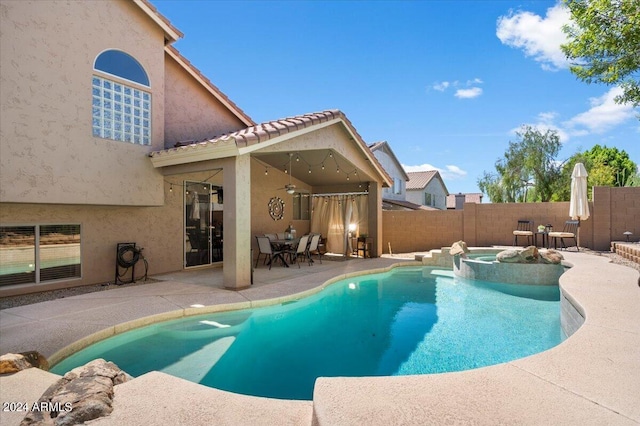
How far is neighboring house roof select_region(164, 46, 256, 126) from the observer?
31.9ft

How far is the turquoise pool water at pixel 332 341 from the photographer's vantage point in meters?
4.30

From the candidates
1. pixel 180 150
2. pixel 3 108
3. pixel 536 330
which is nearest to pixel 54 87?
pixel 3 108

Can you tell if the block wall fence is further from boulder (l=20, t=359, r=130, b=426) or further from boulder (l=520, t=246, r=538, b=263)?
boulder (l=20, t=359, r=130, b=426)

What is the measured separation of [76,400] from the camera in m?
2.60

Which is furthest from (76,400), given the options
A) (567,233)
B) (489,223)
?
(489,223)

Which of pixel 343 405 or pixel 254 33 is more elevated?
pixel 254 33

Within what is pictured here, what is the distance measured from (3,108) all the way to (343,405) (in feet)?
25.7

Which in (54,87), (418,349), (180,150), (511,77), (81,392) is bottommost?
(418,349)

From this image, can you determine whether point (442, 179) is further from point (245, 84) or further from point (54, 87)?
point (54, 87)

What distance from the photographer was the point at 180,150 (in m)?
7.94

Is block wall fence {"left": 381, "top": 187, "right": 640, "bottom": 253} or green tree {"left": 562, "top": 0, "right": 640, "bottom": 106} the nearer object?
green tree {"left": 562, "top": 0, "right": 640, "bottom": 106}

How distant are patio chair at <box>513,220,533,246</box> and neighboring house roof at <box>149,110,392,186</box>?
9761 millimetres

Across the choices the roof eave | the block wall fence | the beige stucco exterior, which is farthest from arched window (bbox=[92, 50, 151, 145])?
the block wall fence

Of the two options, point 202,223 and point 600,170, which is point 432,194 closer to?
point 600,170
